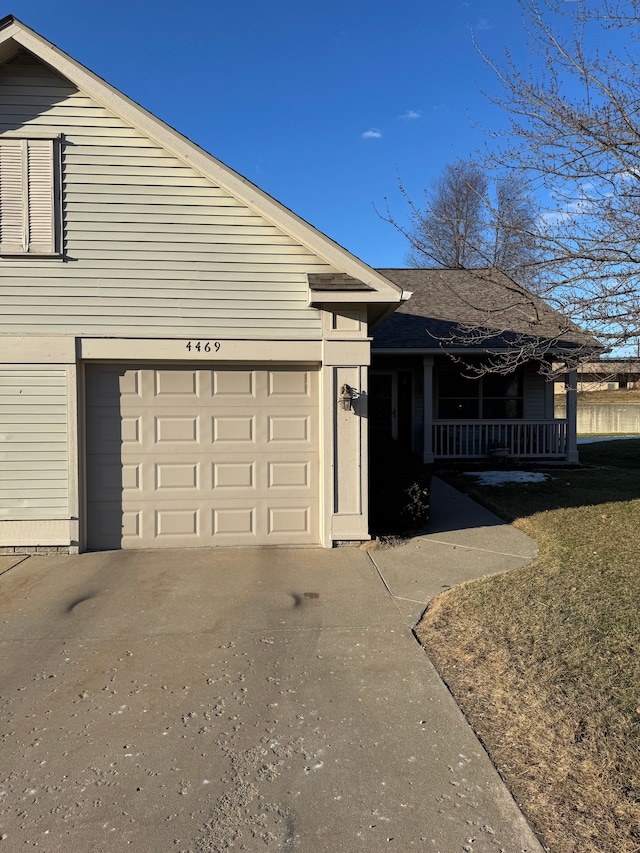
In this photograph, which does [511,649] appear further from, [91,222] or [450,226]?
[91,222]

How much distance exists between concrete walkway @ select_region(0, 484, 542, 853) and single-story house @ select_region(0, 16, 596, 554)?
1.36 metres

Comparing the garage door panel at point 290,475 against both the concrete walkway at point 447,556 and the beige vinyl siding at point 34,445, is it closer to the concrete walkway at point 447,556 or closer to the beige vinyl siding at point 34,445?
the concrete walkway at point 447,556

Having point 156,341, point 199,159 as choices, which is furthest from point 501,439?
point 199,159

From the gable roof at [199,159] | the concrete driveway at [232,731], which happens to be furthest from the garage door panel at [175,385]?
the concrete driveway at [232,731]

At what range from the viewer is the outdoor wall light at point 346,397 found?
7383mm

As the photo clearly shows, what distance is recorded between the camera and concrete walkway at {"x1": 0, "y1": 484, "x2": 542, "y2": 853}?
266cm

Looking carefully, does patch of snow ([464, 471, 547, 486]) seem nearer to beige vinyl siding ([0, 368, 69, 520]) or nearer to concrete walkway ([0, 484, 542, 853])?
concrete walkway ([0, 484, 542, 853])

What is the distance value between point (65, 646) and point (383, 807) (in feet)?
9.65

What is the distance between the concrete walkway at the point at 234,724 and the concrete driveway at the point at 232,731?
0.03 ft

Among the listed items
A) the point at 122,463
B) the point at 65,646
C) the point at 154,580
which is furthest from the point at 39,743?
the point at 122,463

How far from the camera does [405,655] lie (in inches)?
173

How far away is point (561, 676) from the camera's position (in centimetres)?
389

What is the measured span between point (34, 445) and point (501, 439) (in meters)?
11.2

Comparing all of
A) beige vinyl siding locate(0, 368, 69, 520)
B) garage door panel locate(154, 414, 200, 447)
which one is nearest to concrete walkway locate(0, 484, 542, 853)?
beige vinyl siding locate(0, 368, 69, 520)
